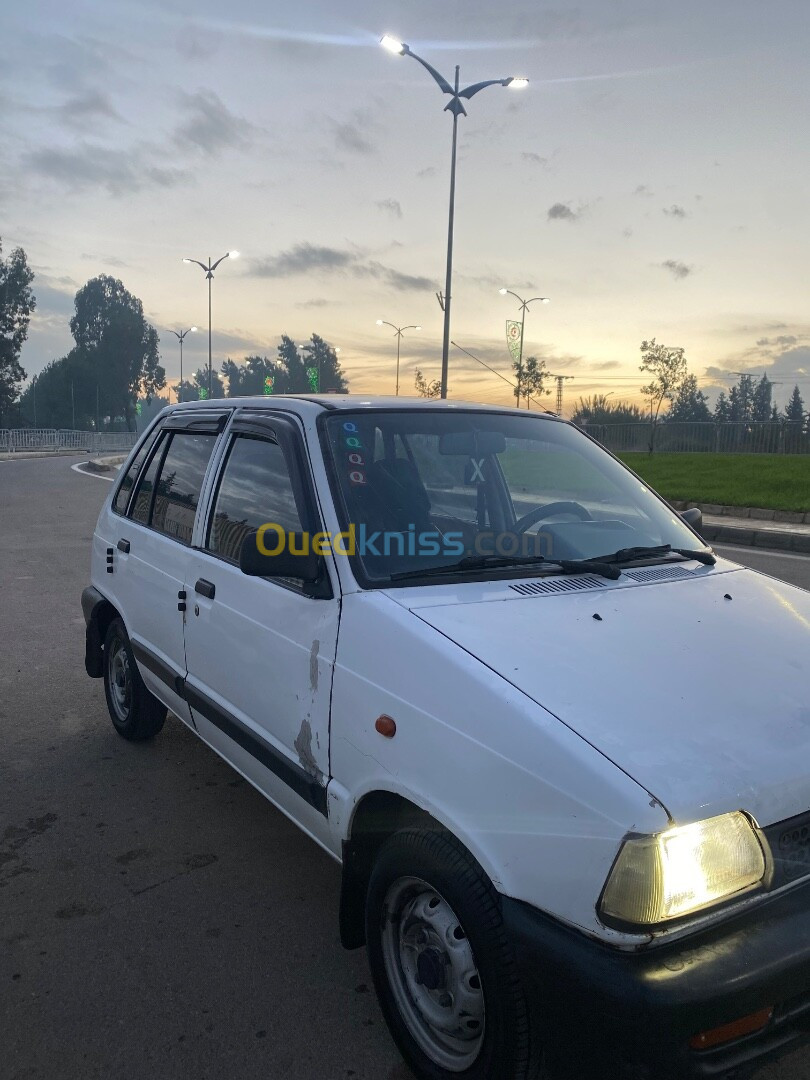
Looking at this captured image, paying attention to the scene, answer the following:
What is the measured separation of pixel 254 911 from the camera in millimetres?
3021

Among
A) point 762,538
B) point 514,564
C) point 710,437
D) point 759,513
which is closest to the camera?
point 514,564

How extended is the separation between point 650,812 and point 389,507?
54.2 inches

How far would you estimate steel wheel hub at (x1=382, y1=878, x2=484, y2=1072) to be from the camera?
→ 6.61 ft

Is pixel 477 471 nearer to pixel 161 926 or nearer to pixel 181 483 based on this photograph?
pixel 181 483

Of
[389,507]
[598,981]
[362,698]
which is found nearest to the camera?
[598,981]

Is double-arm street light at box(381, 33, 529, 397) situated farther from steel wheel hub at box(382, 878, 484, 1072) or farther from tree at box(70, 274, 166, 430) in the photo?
tree at box(70, 274, 166, 430)

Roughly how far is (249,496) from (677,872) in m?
2.06

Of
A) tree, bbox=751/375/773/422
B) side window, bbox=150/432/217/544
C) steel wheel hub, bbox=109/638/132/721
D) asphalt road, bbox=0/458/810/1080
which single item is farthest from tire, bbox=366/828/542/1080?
tree, bbox=751/375/773/422

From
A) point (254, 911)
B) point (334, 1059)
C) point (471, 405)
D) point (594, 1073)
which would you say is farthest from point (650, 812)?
point (471, 405)

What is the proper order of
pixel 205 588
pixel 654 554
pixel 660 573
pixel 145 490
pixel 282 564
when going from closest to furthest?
pixel 282 564, pixel 660 573, pixel 654 554, pixel 205 588, pixel 145 490

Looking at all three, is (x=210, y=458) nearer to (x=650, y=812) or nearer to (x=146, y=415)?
(x=650, y=812)

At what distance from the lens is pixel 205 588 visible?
3.29 m

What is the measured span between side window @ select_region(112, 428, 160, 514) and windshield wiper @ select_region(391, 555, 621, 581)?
2299mm

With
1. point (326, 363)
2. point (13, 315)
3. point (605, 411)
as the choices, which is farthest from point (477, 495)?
point (326, 363)
